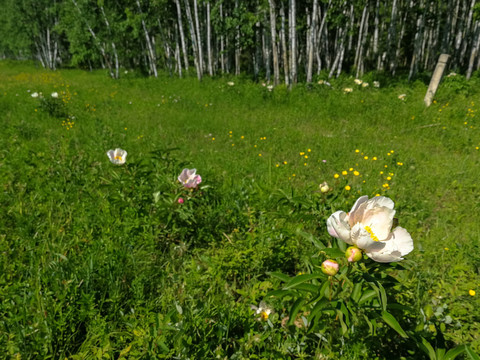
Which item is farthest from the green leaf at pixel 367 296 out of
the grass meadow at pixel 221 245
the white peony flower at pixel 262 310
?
the white peony flower at pixel 262 310

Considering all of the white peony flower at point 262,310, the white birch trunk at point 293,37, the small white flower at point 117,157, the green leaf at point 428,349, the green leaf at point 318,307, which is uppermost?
the white birch trunk at point 293,37

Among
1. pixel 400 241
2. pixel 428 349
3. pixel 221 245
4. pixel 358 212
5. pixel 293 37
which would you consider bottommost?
pixel 221 245

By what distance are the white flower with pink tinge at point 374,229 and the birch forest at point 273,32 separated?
27.9 feet

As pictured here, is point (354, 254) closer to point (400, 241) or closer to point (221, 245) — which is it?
point (400, 241)

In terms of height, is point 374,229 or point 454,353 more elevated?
point 374,229

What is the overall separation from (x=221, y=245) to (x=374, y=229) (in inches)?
57.1

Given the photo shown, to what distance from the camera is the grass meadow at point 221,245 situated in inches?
58.3

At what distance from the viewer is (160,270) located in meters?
2.09

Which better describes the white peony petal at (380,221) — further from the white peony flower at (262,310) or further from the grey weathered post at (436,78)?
the grey weathered post at (436,78)

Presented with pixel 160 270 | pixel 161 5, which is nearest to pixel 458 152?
pixel 160 270

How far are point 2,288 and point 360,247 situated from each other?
215 centimetres

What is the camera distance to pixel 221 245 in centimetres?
241

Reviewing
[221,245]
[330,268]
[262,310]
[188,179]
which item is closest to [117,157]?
[188,179]

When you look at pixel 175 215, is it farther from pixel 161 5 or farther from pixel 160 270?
pixel 161 5
